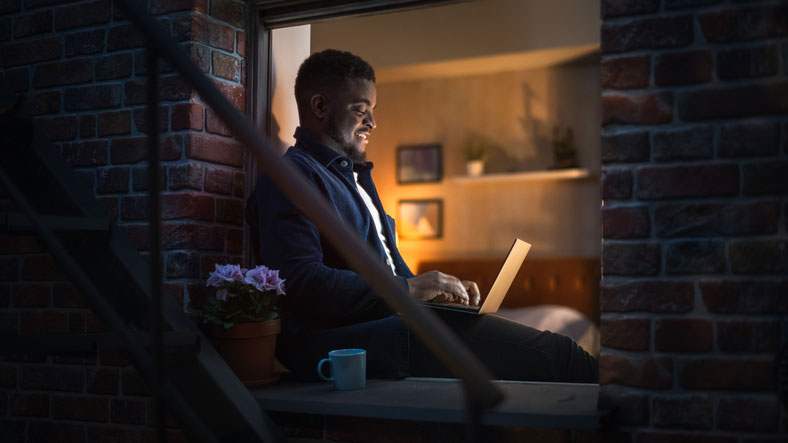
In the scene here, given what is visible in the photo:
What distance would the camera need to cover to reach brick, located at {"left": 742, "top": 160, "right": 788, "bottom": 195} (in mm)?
1293

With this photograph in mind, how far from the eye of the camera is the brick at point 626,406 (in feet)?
4.42

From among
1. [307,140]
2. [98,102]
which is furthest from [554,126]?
[98,102]

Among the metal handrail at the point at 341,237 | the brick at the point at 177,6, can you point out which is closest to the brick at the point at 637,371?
the metal handrail at the point at 341,237

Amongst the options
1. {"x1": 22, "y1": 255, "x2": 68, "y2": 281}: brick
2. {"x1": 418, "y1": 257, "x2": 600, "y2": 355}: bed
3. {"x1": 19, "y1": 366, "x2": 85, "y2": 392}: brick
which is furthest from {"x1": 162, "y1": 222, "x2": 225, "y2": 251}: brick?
{"x1": 418, "y1": 257, "x2": 600, "y2": 355}: bed

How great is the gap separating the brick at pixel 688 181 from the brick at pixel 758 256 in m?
0.10

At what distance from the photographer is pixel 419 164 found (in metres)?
5.38

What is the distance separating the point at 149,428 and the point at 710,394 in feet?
4.43

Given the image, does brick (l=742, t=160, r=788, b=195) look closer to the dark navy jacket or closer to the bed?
the dark navy jacket

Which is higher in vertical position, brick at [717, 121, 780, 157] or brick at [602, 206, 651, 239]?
brick at [717, 121, 780, 157]

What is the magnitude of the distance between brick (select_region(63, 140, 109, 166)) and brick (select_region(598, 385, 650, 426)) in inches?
56.3

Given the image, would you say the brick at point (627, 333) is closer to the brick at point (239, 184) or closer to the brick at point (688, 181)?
the brick at point (688, 181)

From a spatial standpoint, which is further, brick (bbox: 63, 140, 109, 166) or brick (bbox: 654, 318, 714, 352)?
brick (bbox: 63, 140, 109, 166)

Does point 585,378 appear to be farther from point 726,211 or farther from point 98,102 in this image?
point 98,102

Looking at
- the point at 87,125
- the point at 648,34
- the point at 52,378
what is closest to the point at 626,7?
the point at 648,34
